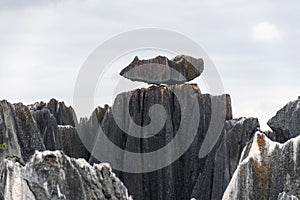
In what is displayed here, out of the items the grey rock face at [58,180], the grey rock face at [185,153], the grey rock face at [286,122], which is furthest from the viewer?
the grey rock face at [185,153]

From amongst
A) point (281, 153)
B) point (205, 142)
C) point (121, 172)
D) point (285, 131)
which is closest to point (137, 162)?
point (121, 172)

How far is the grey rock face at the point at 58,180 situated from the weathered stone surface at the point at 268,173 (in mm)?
2784

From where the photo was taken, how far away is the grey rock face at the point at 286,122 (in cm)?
3077

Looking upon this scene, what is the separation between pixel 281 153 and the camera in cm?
1297

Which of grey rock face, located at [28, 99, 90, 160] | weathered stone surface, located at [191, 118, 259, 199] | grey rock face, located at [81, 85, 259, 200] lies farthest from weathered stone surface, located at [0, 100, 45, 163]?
weathered stone surface, located at [191, 118, 259, 199]

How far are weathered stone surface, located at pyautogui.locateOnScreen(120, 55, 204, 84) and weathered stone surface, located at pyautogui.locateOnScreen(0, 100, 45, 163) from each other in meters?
8.27

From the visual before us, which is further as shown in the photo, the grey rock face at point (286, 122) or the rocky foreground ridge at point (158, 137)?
the grey rock face at point (286, 122)

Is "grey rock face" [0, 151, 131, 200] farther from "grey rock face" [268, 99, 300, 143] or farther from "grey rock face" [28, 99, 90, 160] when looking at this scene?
"grey rock face" [268, 99, 300, 143]

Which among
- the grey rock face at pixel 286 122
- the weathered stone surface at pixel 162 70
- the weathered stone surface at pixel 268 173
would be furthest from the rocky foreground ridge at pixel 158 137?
the weathered stone surface at pixel 162 70

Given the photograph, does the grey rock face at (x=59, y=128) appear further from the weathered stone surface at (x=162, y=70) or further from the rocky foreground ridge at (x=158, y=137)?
the weathered stone surface at (x=162, y=70)

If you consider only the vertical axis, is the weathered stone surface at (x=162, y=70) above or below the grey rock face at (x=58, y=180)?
above

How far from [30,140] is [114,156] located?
26.9 feet

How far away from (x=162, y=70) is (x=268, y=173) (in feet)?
69.1

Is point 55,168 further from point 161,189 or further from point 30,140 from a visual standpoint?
point 161,189
